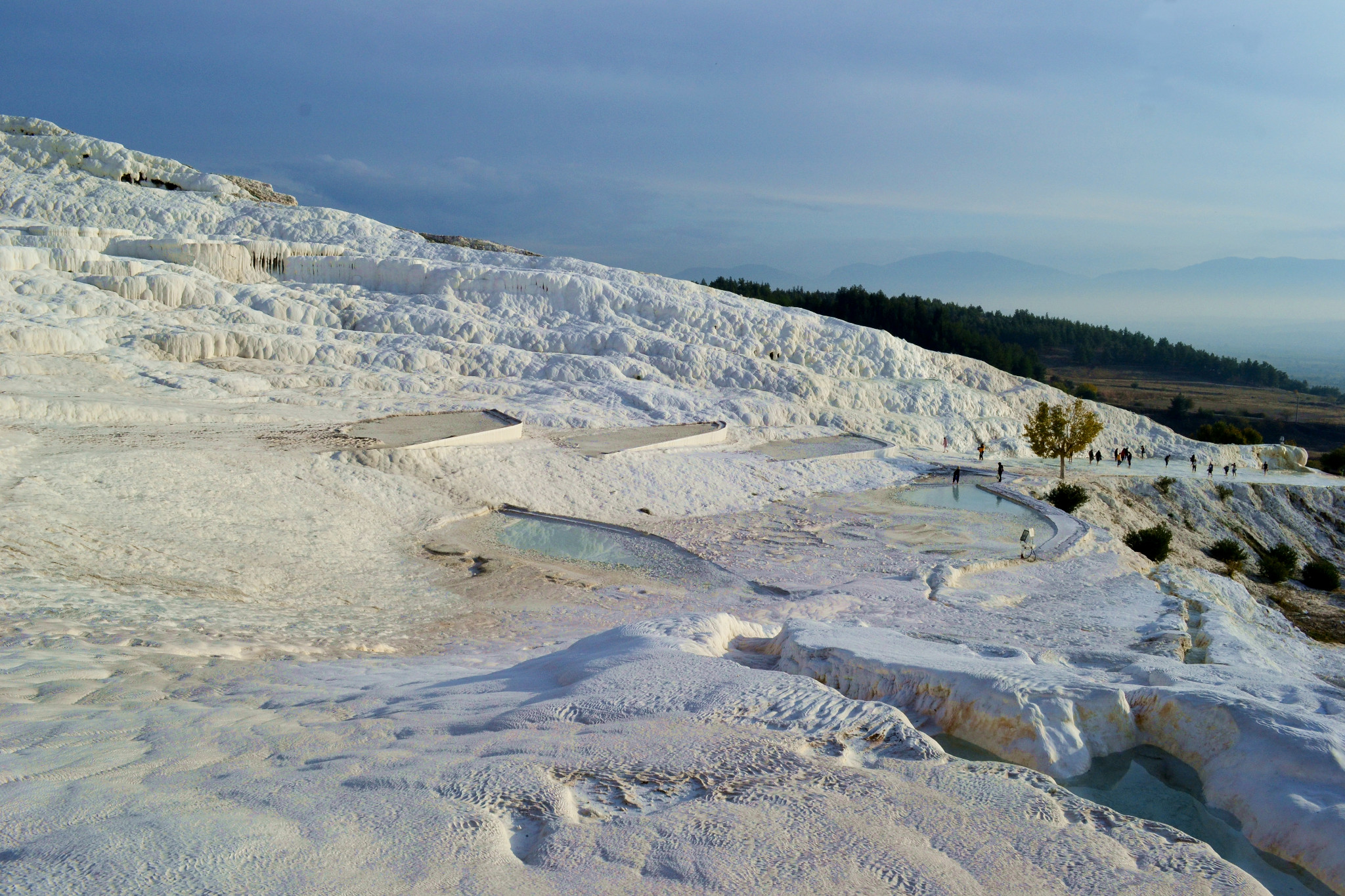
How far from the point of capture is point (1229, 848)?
4.37 meters

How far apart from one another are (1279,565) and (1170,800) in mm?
19645

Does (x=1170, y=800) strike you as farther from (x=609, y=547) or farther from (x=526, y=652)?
(x=609, y=547)

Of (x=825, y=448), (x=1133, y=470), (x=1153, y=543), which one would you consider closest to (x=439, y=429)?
(x=825, y=448)

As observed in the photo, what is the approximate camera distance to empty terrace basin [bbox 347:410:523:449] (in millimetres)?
16547

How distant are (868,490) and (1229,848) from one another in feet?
53.2

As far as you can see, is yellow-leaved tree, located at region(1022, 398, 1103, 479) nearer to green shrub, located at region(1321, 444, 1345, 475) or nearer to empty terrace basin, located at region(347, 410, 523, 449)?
empty terrace basin, located at region(347, 410, 523, 449)

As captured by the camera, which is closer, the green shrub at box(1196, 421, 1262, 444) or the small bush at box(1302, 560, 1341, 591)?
the small bush at box(1302, 560, 1341, 591)

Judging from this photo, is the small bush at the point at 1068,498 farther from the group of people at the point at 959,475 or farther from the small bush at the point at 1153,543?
the group of people at the point at 959,475

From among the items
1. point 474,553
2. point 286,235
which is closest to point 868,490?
point 474,553

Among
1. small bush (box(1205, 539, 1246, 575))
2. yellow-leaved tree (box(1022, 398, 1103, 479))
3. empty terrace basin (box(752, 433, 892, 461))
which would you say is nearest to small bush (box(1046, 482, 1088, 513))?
small bush (box(1205, 539, 1246, 575))

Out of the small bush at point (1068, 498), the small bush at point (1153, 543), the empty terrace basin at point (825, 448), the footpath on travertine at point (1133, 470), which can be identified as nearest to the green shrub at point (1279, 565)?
the small bush at point (1153, 543)

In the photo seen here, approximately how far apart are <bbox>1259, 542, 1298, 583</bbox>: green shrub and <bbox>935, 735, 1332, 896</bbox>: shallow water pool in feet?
62.2

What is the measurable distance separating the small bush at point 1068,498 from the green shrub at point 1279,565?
15.2 feet

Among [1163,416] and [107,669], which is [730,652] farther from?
[1163,416]
